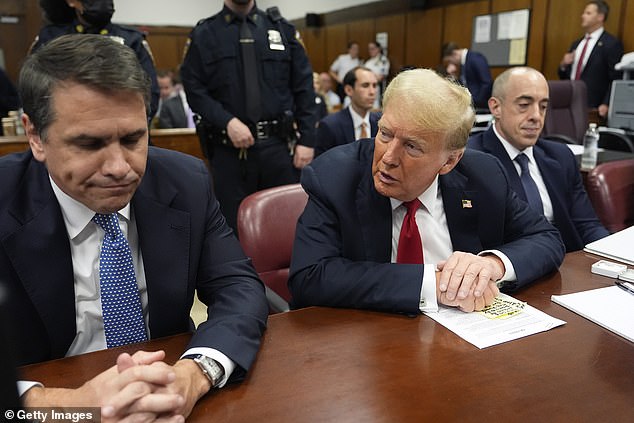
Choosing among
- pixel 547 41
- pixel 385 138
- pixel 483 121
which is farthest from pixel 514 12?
pixel 385 138

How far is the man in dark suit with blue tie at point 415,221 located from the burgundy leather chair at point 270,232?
0.87 ft

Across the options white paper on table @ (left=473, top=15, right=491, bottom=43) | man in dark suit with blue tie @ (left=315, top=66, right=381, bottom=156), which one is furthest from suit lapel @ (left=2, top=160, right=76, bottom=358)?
white paper on table @ (left=473, top=15, right=491, bottom=43)

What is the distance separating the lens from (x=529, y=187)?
2.31 metres

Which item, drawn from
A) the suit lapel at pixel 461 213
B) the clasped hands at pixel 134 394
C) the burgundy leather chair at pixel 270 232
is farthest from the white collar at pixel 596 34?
the clasped hands at pixel 134 394

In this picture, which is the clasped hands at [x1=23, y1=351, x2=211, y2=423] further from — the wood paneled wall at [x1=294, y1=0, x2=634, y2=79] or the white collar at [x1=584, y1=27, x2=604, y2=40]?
the wood paneled wall at [x1=294, y1=0, x2=634, y2=79]

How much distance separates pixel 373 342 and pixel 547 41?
746 cm

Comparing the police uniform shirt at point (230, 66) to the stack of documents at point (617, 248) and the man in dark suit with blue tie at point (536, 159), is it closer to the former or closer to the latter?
the man in dark suit with blue tie at point (536, 159)

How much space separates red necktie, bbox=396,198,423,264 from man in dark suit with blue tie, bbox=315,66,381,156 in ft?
7.34

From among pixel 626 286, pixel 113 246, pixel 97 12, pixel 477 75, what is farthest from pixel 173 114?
pixel 626 286

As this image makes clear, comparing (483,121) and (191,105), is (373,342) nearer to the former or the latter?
(191,105)

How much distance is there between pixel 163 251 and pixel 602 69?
6321 millimetres

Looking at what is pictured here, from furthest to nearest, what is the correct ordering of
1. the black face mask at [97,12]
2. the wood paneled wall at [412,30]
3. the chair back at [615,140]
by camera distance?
1. the wood paneled wall at [412,30]
2. the chair back at [615,140]
3. the black face mask at [97,12]

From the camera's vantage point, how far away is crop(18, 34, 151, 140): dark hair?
1043 mm

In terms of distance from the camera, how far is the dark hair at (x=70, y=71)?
3.42 ft
